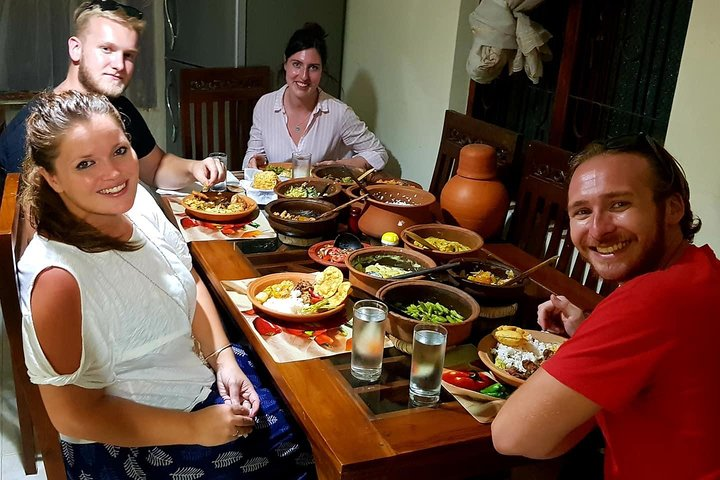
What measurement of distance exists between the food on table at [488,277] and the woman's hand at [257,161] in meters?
1.26

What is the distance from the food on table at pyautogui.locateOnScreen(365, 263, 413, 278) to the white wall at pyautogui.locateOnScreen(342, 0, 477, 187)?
1324 mm

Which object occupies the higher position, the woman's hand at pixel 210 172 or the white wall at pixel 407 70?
the white wall at pixel 407 70

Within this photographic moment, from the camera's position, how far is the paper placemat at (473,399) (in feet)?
3.89

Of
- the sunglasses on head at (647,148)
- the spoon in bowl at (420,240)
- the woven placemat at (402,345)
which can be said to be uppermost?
the sunglasses on head at (647,148)

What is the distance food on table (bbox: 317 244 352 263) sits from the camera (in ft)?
5.74

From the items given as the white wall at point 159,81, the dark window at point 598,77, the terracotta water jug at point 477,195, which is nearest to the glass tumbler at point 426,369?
the terracotta water jug at point 477,195

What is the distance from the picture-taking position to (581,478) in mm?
1328

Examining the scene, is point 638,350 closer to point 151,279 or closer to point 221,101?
point 151,279

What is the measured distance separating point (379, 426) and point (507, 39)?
1.76 metres

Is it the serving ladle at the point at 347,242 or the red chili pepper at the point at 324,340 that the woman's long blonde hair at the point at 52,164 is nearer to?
the red chili pepper at the point at 324,340

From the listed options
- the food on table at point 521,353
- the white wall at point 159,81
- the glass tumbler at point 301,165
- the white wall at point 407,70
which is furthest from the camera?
the white wall at point 159,81

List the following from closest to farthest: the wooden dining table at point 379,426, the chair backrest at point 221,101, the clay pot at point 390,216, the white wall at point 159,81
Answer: the wooden dining table at point 379,426 < the clay pot at point 390,216 < the chair backrest at point 221,101 < the white wall at point 159,81

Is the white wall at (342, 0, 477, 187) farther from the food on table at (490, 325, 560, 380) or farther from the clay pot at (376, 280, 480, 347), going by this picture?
the food on table at (490, 325, 560, 380)

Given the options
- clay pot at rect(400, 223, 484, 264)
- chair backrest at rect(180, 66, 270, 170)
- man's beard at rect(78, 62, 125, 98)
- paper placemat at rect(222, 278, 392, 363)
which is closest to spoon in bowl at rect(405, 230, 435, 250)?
clay pot at rect(400, 223, 484, 264)
